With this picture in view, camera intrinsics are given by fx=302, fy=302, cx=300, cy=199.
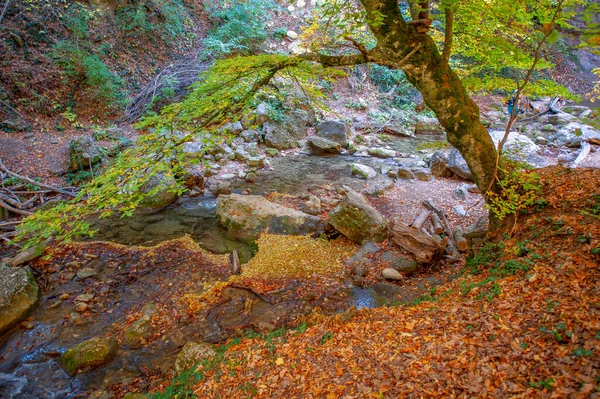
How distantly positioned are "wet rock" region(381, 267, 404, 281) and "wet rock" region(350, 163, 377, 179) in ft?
17.3

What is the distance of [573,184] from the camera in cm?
384

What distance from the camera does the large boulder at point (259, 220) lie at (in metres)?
6.80

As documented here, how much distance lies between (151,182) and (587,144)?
45.7 feet

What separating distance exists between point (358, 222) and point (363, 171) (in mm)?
4317

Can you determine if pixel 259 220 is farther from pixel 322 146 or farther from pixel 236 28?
pixel 236 28

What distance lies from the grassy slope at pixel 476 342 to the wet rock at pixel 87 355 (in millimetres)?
1435

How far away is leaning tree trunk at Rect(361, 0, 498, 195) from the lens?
348 centimetres

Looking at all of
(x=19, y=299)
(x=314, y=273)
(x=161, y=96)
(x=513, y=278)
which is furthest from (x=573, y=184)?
(x=161, y=96)

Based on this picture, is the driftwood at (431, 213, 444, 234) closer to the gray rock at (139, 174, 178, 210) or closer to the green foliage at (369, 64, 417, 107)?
the gray rock at (139, 174, 178, 210)

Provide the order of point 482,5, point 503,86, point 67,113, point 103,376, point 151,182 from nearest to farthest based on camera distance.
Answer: point 482,5 < point 103,376 < point 503,86 < point 151,182 < point 67,113

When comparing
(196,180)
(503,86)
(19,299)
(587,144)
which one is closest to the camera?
(503,86)

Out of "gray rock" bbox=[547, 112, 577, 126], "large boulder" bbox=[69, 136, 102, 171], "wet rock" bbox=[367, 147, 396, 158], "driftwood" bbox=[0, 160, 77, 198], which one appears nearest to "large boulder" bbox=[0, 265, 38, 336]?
"driftwood" bbox=[0, 160, 77, 198]

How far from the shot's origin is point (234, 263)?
224 inches

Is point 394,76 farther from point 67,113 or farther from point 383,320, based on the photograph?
point 383,320
